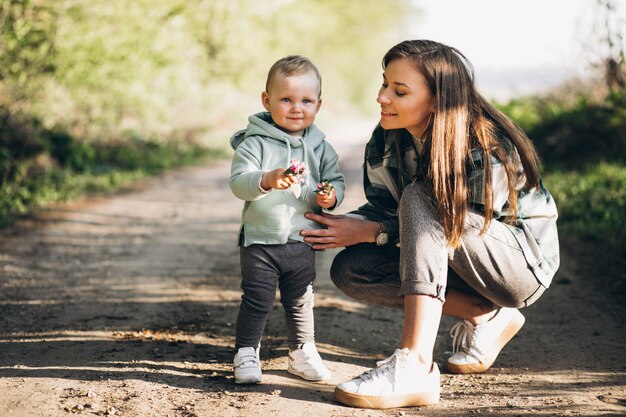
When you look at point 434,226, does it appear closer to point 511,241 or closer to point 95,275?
point 511,241

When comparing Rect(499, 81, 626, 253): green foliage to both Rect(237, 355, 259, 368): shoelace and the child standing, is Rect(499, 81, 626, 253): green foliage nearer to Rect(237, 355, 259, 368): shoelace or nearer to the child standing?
the child standing

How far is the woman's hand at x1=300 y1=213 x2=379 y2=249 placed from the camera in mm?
2844

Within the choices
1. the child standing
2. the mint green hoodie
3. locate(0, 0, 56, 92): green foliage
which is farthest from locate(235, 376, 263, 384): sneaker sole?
locate(0, 0, 56, 92): green foliage

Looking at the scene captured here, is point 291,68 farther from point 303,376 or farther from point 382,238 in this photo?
point 303,376

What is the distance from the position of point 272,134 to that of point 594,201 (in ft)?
12.4

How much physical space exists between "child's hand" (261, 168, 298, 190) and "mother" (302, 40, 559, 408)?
0.93ft

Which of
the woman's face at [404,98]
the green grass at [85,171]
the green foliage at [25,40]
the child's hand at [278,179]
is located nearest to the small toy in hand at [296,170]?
the child's hand at [278,179]

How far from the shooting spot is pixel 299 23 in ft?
61.4

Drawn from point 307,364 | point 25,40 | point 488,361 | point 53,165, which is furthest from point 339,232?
point 53,165

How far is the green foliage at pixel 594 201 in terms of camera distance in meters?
5.01

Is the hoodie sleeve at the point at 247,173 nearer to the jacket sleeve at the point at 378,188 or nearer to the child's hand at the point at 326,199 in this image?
the child's hand at the point at 326,199

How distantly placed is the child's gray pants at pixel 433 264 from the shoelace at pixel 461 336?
16 cm

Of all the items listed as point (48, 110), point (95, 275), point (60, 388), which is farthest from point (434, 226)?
point (48, 110)

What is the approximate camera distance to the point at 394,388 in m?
2.54
